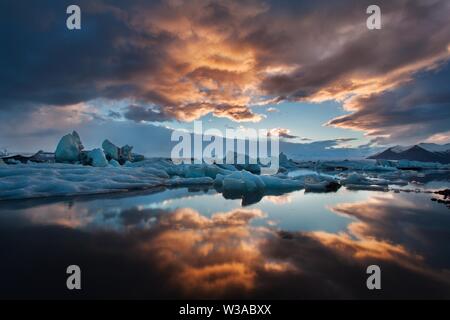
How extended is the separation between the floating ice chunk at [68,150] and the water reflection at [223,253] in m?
21.6

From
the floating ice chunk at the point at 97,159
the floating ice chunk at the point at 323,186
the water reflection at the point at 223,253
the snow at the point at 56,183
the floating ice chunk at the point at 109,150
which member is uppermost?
the floating ice chunk at the point at 109,150

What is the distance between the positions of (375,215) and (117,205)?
27.8ft

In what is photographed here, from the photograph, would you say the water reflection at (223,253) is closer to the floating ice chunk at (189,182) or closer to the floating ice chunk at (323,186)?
the floating ice chunk at (323,186)

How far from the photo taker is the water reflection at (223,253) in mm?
2838

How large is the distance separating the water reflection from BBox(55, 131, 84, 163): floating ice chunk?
21.6 meters

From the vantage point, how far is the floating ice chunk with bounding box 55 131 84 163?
25516 mm

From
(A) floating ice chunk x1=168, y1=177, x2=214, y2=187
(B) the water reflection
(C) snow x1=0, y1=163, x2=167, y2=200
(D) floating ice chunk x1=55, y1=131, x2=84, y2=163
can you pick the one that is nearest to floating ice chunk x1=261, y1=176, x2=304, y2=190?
(A) floating ice chunk x1=168, y1=177, x2=214, y2=187

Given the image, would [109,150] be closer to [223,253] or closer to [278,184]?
[278,184]

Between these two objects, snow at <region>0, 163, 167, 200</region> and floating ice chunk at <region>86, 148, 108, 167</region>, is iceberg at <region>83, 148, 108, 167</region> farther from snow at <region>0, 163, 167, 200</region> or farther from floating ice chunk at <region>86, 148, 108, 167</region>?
snow at <region>0, 163, 167, 200</region>

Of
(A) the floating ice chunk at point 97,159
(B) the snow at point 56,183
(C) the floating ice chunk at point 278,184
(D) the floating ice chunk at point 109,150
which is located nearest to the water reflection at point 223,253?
(B) the snow at point 56,183

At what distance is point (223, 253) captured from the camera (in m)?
3.97

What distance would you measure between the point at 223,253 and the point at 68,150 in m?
27.7
